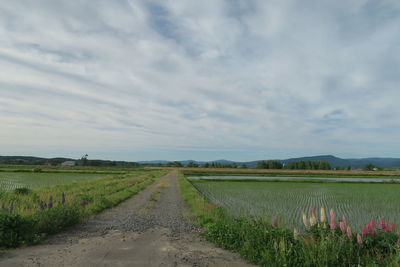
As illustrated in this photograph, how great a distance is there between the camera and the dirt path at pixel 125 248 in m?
5.68

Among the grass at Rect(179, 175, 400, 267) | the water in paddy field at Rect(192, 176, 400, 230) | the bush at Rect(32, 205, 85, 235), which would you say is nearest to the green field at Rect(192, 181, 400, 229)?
the water in paddy field at Rect(192, 176, 400, 230)

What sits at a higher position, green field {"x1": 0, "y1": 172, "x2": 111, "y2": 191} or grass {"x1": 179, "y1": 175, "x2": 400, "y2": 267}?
grass {"x1": 179, "y1": 175, "x2": 400, "y2": 267}

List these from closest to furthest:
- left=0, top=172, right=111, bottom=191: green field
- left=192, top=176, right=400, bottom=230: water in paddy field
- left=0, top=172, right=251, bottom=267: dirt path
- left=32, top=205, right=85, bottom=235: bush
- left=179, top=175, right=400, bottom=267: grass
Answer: left=179, top=175, right=400, bottom=267: grass < left=0, top=172, right=251, bottom=267: dirt path < left=32, top=205, right=85, bottom=235: bush < left=192, top=176, right=400, bottom=230: water in paddy field < left=0, top=172, right=111, bottom=191: green field

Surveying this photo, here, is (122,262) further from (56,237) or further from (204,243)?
(56,237)

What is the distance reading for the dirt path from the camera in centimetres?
568

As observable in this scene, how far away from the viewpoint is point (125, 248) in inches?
259

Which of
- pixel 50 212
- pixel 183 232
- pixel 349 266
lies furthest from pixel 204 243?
pixel 50 212

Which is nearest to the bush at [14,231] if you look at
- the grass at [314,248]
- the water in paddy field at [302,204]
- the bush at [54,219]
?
the bush at [54,219]

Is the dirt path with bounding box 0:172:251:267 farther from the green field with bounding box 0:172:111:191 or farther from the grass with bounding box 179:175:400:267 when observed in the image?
the green field with bounding box 0:172:111:191

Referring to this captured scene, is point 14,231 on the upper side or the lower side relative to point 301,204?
upper

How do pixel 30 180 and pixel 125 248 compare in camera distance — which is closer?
pixel 125 248

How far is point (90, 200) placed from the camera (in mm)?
13258

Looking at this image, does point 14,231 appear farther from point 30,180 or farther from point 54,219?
point 30,180

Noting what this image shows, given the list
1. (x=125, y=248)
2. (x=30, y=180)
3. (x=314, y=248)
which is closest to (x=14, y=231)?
(x=125, y=248)
